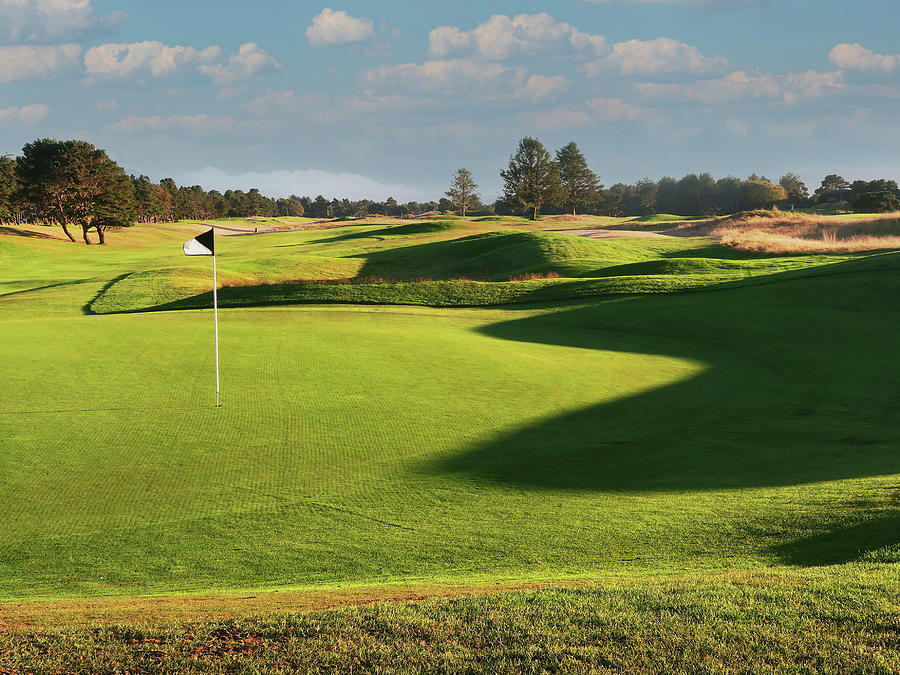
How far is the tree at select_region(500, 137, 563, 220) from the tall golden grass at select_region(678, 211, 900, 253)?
1450 inches

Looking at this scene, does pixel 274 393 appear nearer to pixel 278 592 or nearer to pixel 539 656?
pixel 278 592

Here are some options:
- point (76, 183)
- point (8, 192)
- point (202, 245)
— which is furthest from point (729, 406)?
point (8, 192)

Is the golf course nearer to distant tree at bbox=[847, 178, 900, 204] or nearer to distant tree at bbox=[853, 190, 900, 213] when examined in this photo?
distant tree at bbox=[853, 190, 900, 213]

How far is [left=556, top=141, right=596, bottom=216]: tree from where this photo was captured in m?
121

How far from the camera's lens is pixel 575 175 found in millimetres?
122062

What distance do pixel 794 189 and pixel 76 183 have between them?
4150 inches

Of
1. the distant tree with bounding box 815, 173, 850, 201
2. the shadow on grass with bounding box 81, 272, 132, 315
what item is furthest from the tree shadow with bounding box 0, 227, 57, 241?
the distant tree with bounding box 815, 173, 850, 201

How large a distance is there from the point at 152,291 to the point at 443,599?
85.7 feet

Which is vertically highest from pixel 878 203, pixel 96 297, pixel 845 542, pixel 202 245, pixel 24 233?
pixel 878 203

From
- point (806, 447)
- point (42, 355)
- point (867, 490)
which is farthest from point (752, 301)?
point (42, 355)

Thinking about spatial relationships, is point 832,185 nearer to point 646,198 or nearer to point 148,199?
point 646,198

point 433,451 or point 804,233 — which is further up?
point 804,233

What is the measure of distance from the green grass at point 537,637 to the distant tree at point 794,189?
12031 centimetres

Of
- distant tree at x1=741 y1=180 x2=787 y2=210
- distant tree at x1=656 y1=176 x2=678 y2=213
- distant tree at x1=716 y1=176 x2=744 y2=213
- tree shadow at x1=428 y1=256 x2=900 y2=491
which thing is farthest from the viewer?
distant tree at x1=656 y1=176 x2=678 y2=213
